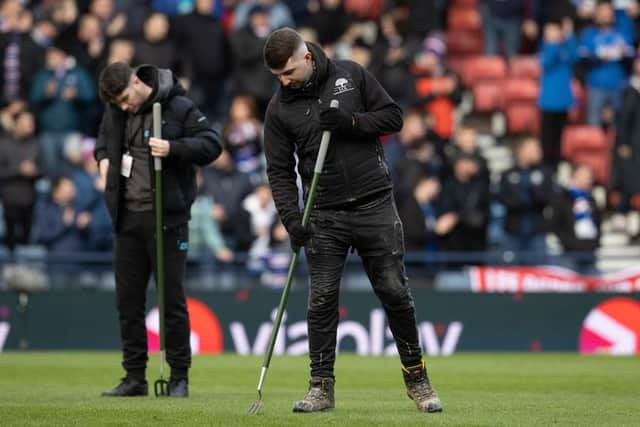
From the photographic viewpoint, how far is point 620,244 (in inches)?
792

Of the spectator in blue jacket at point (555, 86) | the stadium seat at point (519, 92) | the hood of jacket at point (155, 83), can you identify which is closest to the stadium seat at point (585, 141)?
the spectator in blue jacket at point (555, 86)

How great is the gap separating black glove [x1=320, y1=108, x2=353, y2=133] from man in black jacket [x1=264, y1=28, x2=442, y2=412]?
0.38ft

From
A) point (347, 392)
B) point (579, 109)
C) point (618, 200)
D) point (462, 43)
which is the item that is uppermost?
point (462, 43)

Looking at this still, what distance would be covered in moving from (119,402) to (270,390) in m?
1.92

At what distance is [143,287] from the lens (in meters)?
10.8

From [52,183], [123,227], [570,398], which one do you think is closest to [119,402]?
[123,227]

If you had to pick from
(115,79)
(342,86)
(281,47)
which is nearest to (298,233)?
(342,86)

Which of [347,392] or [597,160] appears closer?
[347,392]

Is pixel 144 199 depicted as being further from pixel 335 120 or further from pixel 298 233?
pixel 335 120

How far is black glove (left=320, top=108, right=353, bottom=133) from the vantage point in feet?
28.6

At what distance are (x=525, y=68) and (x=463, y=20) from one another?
1763mm

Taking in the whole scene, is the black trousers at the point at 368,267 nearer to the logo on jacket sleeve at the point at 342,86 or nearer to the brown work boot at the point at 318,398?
the brown work boot at the point at 318,398

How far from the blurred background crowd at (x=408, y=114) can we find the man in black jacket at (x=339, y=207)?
9.00 metres

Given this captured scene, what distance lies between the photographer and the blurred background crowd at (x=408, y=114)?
18672mm
